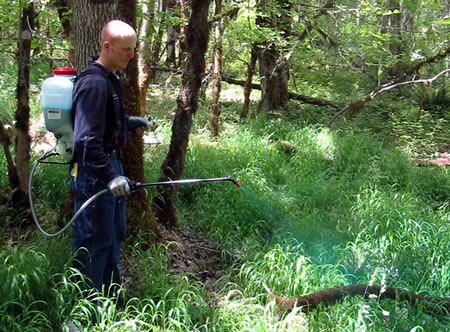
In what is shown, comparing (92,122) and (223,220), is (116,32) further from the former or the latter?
(223,220)

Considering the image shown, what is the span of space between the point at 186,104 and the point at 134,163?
97 cm

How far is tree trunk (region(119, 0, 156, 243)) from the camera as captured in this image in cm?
427

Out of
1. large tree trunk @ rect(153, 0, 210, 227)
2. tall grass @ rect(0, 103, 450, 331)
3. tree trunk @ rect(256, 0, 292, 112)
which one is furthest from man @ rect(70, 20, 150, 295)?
tree trunk @ rect(256, 0, 292, 112)

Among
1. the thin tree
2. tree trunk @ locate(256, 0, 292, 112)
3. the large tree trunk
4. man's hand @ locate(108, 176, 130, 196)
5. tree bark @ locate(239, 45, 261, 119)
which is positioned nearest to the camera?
man's hand @ locate(108, 176, 130, 196)

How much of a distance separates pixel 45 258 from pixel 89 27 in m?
2.09

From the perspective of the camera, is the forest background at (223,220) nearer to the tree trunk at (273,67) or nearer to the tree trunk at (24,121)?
the tree trunk at (24,121)

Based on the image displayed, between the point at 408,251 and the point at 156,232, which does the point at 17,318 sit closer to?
the point at 156,232

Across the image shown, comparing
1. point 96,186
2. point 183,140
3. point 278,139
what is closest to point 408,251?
point 183,140

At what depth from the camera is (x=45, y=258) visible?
3.40 meters

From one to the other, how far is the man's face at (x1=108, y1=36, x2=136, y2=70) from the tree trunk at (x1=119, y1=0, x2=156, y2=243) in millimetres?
1052

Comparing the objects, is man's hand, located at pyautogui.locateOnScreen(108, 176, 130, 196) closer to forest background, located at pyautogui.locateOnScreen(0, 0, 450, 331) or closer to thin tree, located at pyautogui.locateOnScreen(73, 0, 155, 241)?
forest background, located at pyautogui.locateOnScreen(0, 0, 450, 331)

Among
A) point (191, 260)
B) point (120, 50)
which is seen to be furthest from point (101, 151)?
point (191, 260)

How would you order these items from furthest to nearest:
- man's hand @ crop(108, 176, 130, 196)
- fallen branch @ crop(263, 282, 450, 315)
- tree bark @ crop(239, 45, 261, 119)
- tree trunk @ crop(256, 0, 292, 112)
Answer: tree bark @ crop(239, 45, 261, 119) < tree trunk @ crop(256, 0, 292, 112) < fallen branch @ crop(263, 282, 450, 315) < man's hand @ crop(108, 176, 130, 196)

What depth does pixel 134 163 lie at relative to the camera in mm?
4352
